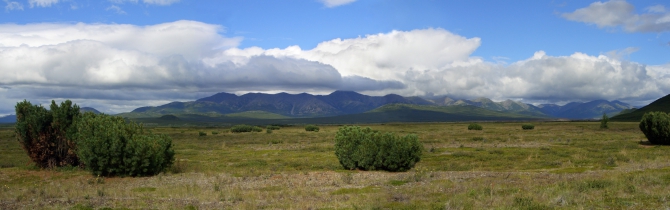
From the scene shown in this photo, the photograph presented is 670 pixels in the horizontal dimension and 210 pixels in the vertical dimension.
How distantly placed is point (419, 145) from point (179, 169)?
17228mm

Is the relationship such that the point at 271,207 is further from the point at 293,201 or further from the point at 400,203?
the point at 400,203

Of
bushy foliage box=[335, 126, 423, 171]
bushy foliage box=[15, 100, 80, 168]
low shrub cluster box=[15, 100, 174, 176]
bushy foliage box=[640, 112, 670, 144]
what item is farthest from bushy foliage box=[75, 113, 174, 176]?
bushy foliage box=[640, 112, 670, 144]

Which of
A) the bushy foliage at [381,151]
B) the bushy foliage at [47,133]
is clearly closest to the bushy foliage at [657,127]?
the bushy foliage at [381,151]

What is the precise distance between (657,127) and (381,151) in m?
37.8

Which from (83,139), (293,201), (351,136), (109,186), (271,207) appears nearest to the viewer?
(271,207)

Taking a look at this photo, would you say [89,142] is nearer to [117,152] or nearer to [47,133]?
[117,152]

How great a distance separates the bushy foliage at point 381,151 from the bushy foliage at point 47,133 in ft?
66.9

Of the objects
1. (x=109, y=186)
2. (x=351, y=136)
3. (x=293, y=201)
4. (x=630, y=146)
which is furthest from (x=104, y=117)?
(x=630, y=146)

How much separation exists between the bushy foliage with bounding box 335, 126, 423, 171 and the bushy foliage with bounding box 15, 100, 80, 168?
20395 mm

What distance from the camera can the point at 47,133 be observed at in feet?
105

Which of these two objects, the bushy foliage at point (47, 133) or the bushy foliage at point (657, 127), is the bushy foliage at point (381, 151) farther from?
the bushy foliage at point (657, 127)

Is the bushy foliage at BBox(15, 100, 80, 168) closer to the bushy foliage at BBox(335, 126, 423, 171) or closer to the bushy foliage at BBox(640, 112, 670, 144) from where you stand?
the bushy foliage at BBox(335, 126, 423, 171)

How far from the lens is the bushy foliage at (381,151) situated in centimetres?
2883

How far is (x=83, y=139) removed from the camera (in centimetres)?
2845
